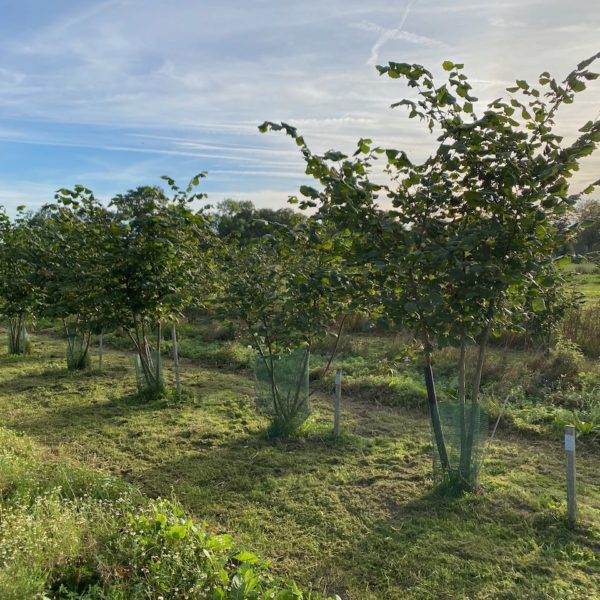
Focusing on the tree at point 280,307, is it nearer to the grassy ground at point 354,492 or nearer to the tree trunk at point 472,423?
the grassy ground at point 354,492

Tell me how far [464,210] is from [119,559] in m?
3.22

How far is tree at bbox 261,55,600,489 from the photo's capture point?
3.39 meters

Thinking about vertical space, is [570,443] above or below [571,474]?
above

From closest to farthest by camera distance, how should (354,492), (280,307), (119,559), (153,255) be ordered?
(119,559) < (354,492) < (280,307) < (153,255)

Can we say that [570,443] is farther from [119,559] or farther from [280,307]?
[119,559]

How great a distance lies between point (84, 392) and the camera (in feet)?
27.7

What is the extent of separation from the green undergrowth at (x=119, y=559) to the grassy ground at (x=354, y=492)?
2.33ft

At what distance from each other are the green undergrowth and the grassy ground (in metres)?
0.71

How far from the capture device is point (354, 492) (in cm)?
457

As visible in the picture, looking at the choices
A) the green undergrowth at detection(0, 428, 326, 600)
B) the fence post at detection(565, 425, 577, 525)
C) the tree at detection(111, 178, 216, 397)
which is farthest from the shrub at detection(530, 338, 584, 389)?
the green undergrowth at detection(0, 428, 326, 600)

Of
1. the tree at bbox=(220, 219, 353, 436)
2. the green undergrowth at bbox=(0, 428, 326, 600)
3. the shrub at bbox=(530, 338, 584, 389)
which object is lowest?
the green undergrowth at bbox=(0, 428, 326, 600)

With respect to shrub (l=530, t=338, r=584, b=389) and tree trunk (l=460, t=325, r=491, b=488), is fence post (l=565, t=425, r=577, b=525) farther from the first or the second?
shrub (l=530, t=338, r=584, b=389)

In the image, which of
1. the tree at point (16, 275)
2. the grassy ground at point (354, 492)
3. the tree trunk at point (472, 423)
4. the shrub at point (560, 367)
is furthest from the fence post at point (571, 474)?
the tree at point (16, 275)

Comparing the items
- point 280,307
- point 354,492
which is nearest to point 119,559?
point 354,492
